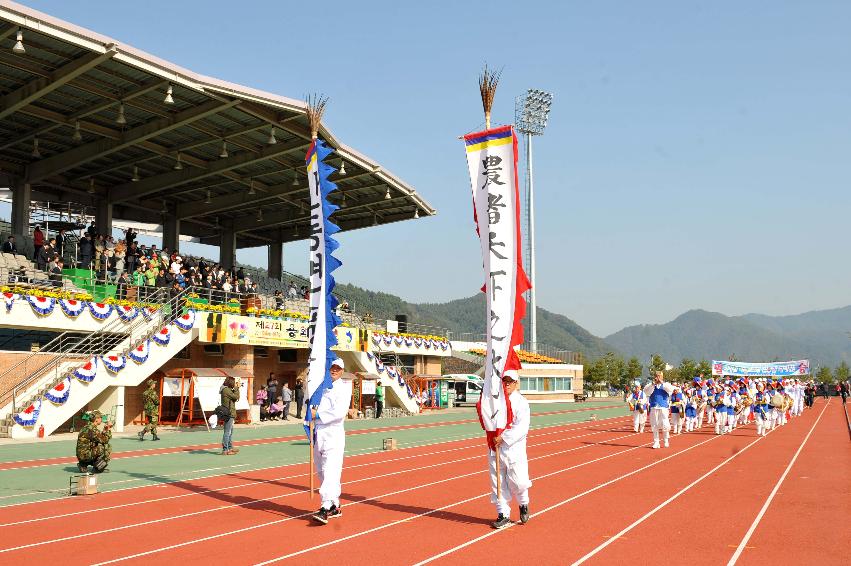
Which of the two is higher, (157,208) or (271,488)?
(157,208)

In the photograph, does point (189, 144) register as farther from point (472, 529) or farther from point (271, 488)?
point (472, 529)

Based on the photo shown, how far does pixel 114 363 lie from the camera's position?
25703mm

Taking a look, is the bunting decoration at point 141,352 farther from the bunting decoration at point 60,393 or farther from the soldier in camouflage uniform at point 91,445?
the soldier in camouflage uniform at point 91,445

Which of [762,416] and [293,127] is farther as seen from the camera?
[293,127]

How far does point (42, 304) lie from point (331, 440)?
19.2 m

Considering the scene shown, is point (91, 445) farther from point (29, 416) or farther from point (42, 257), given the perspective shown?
point (42, 257)

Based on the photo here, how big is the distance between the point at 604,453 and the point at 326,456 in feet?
37.6

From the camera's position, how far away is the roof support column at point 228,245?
48.2m

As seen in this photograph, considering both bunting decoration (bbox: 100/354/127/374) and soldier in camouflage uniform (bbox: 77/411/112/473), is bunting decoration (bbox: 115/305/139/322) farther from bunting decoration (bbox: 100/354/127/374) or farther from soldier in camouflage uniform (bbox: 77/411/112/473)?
soldier in camouflage uniform (bbox: 77/411/112/473)

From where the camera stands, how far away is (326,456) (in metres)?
10.1

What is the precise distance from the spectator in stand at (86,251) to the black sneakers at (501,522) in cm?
2515

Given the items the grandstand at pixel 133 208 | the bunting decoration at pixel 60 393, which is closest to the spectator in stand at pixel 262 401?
the grandstand at pixel 133 208

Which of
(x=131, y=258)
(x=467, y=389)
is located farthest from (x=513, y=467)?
(x=467, y=389)

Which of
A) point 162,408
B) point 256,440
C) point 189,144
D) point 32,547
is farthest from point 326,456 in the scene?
point 189,144
